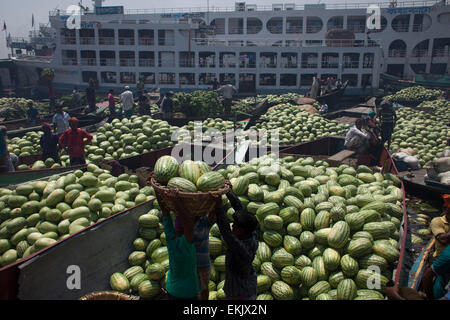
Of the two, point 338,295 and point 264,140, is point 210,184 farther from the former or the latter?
point 264,140

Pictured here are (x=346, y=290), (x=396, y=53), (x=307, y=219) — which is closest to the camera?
(x=346, y=290)

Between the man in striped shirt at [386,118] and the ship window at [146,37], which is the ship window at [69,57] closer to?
the ship window at [146,37]

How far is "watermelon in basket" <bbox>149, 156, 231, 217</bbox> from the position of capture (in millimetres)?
3033

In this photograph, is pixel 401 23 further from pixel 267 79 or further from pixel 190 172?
pixel 190 172

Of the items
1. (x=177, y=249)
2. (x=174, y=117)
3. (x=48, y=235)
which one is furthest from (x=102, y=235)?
(x=174, y=117)

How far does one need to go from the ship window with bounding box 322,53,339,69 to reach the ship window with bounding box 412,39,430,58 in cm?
1708

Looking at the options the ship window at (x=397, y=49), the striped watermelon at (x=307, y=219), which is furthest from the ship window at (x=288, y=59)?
the striped watermelon at (x=307, y=219)

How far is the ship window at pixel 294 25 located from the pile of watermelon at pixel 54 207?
48223mm

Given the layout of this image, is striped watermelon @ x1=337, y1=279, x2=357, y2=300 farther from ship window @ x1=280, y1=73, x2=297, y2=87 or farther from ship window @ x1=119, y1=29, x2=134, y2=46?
ship window @ x1=119, y1=29, x2=134, y2=46

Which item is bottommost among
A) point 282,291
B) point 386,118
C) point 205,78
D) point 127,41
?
point 282,291

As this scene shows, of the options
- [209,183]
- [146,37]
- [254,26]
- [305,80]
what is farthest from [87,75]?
[209,183]

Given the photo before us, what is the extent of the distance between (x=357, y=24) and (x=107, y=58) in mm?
35743

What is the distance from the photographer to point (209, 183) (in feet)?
11.1

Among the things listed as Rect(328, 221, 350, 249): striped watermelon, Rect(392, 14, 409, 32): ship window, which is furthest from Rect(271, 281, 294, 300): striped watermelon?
Rect(392, 14, 409, 32): ship window
